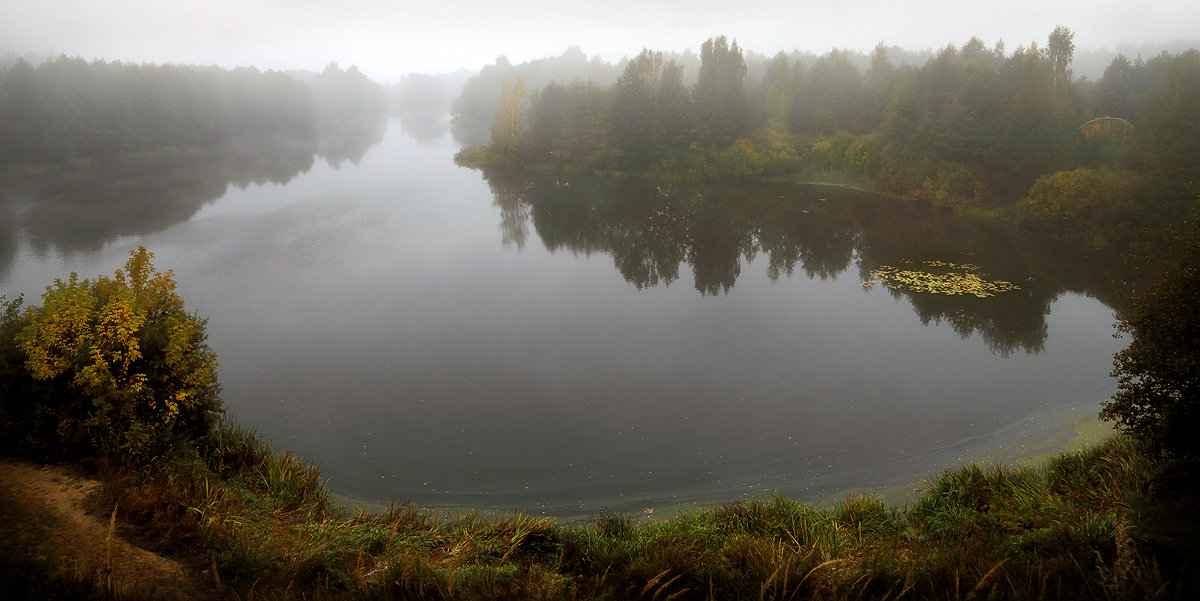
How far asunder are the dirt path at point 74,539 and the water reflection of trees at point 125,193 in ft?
67.9

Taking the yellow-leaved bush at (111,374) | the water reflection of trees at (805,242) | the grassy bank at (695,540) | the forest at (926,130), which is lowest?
the grassy bank at (695,540)

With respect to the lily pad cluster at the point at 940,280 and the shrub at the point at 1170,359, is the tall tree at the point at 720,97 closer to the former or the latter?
the lily pad cluster at the point at 940,280

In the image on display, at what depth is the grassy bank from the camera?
21.0ft

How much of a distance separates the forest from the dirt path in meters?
33.4

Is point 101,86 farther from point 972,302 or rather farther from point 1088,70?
point 1088,70

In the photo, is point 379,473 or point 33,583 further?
point 379,473

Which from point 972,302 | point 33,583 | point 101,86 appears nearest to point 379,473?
point 33,583

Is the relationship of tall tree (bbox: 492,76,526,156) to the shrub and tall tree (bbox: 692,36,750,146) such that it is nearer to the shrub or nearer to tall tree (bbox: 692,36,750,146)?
tall tree (bbox: 692,36,750,146)

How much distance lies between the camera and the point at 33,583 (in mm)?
5859

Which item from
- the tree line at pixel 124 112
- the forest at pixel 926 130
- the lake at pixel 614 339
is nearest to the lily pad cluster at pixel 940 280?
the lake at pixel 614 339

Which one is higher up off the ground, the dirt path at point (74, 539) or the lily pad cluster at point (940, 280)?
the lily pad cluster at point (940, 280)

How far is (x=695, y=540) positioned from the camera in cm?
827

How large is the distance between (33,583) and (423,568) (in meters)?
3.56

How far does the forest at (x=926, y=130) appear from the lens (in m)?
28.2
